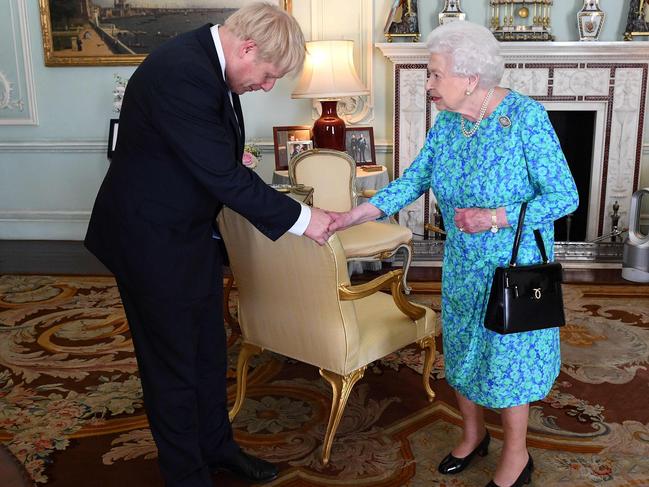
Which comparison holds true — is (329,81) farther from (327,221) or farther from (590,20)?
(327,221)

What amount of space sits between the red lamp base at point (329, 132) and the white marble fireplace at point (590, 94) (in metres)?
0.66

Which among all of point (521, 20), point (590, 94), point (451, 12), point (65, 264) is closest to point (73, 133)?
point (65, 264)

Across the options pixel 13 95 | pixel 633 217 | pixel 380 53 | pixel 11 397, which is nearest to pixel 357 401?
pixel 11 397

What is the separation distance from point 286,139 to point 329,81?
74cm

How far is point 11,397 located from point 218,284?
1.53 meters

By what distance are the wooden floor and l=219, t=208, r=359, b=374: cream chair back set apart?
2.36 meters

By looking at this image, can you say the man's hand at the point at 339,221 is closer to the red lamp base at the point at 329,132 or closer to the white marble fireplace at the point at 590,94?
the red lamp base at the point at 329,132

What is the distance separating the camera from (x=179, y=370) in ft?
7.31

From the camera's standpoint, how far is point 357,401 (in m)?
3.16

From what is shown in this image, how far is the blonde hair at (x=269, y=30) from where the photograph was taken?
1970mm

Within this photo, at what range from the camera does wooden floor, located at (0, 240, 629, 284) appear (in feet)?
16.7

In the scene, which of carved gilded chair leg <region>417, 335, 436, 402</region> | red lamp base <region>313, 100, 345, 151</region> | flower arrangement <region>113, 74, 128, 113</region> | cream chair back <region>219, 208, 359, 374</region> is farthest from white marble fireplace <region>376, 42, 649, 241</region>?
cream chair back <region>219, 208, 359, 374</region>

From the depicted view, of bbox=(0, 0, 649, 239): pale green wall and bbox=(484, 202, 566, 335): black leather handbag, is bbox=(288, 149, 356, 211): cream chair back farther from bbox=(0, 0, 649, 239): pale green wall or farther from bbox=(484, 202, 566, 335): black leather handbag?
bbox=(484, 202, 566, 335): black leather handbag

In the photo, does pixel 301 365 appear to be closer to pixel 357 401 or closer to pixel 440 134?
pixel 357 401
